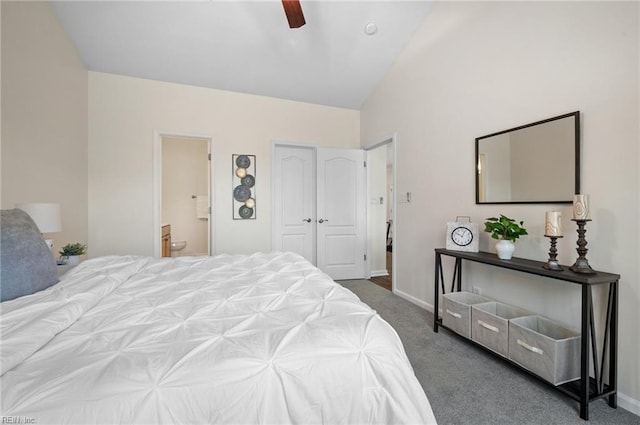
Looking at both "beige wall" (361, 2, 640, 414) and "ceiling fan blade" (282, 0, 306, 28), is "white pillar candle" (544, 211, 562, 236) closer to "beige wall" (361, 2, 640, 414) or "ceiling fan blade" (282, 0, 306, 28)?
"beige wall" (361, 2, 640, 414)

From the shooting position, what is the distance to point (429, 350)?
7.48ft

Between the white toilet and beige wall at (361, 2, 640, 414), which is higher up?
beige wall at (361, 2, 640, 414)

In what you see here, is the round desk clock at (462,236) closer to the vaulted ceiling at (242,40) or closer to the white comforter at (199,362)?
the white comforter at (199,362)

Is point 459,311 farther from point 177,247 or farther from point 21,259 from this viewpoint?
point 177,247

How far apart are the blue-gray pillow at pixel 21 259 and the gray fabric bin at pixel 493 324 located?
267 centimetres

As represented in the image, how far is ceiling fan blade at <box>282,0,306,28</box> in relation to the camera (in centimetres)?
196

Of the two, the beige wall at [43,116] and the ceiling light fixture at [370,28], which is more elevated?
the ceiling light fixture at [370,28]

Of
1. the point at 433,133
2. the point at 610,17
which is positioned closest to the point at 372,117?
the point at 433,133

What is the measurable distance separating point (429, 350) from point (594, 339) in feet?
3.34

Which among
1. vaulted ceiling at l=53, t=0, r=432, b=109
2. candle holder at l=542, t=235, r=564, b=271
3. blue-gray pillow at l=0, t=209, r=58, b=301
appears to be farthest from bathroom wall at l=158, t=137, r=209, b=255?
candle holder at l=542, t=235, r=564, b=271

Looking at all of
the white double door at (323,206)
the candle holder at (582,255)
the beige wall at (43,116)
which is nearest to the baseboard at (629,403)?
the candle holder at (582,255)

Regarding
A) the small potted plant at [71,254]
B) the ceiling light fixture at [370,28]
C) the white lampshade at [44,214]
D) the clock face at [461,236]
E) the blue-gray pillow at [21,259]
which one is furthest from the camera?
the ceiling light fixture at [370,28]

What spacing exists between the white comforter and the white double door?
9.80 feet

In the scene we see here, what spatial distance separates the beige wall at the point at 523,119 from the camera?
5.42 feet
